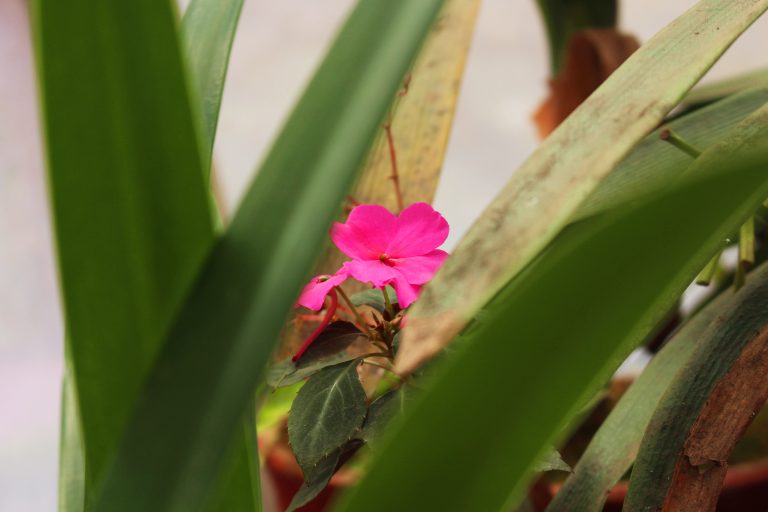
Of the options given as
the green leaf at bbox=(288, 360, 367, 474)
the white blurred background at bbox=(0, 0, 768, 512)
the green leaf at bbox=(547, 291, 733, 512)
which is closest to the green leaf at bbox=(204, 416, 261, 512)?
the green leaf at bbox=(288, 360, 367, 474)

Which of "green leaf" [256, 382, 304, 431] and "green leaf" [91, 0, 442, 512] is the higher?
"green leaf" [91, 0, 442, 512]

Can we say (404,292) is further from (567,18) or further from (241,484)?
(567,18)

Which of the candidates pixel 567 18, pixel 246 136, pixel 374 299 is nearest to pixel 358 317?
pixel 374 299

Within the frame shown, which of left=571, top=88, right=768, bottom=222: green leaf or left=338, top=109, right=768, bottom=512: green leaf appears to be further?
left=571, top=88, right=768, bottom=222: green leaf

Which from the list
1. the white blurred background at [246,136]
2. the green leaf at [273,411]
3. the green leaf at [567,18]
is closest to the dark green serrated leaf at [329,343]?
the green leaf at [273,411]

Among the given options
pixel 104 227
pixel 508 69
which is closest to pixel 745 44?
pixel 508 69

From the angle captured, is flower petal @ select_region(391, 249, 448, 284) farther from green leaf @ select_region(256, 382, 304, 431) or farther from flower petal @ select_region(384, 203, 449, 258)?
green leaf @ select_region(256, 382, 304, 431)

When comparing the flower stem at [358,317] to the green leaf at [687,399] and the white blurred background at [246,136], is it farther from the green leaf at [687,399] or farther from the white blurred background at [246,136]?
the white blurred background at [246,136]
